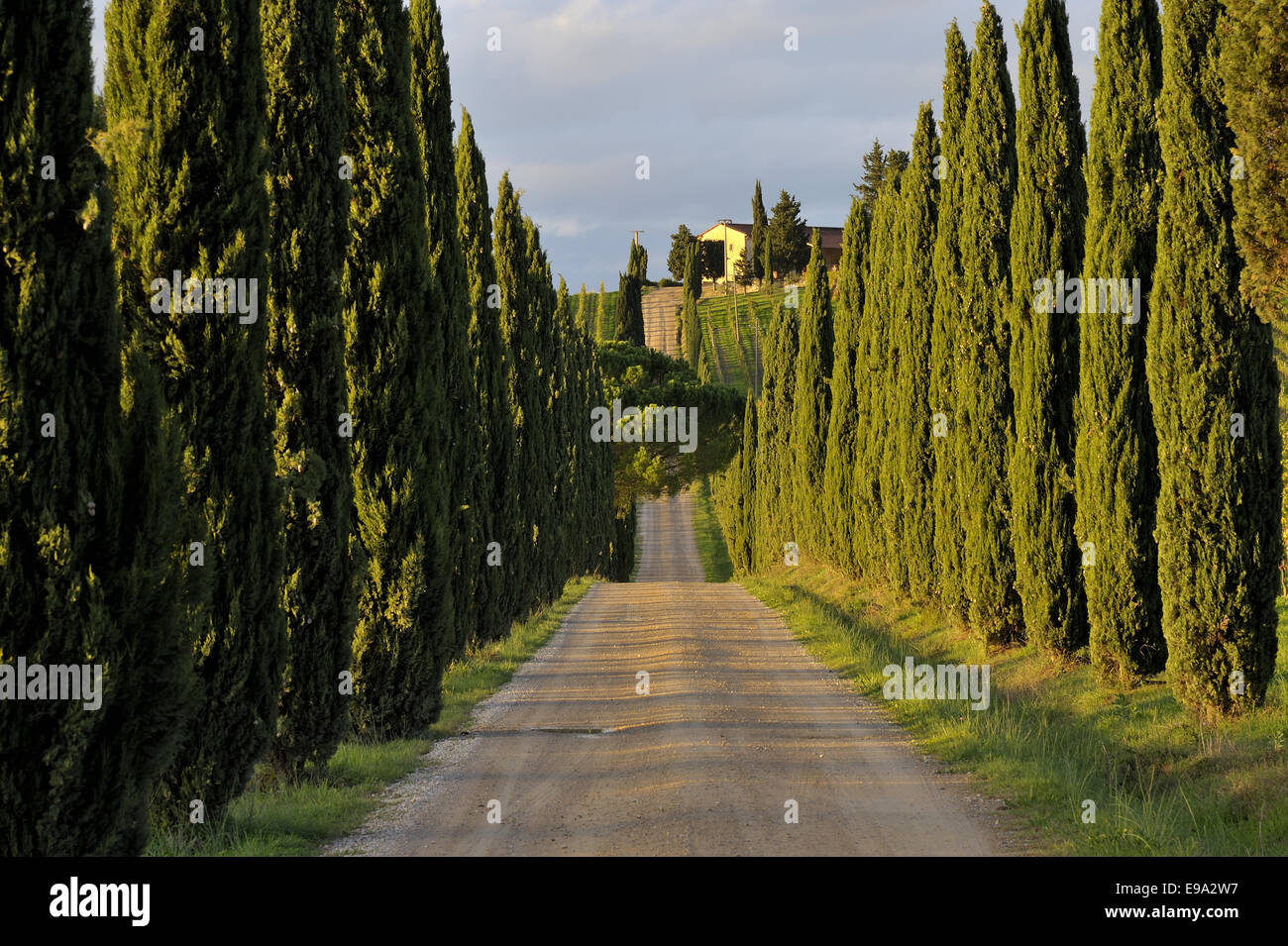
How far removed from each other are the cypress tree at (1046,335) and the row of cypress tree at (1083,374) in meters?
0.03

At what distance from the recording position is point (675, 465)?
175ft

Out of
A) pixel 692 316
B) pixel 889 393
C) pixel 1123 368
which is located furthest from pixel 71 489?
pixel 692 316

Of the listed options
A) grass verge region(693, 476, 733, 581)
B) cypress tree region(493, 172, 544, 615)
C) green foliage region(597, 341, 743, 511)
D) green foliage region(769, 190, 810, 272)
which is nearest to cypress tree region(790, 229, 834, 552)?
cypress tree region(493, 172, 544, 615)

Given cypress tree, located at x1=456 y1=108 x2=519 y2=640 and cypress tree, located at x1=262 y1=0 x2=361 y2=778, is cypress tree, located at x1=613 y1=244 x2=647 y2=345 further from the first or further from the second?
cypress tree, located at x1=262 y1=0 x2=361 y2=778

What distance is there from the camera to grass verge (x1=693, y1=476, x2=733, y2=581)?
6205 centimetres

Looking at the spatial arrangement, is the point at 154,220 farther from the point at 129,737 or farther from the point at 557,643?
the point at 557,643

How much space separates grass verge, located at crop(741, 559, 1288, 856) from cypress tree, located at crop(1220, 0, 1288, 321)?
12.8ft

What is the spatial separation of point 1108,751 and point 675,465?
43.9 meters

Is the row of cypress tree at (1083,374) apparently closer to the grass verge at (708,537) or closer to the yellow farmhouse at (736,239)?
the grass verge at (708,537)

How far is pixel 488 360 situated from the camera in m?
18.4

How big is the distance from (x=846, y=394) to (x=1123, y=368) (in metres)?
16.4

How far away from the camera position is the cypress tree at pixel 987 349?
603 inches

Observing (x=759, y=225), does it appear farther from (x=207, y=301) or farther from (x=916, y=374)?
(x=207, y=301)
